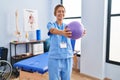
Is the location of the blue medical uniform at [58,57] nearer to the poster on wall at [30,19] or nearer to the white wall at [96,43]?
the white wall at [96,43]

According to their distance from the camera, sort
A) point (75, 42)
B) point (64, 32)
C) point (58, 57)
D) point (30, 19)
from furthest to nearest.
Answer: point (30, 19), point (75, 42), point (58, 57), point (64, 32)

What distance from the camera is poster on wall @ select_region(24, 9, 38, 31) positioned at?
12.6 ft

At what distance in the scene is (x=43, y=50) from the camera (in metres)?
3.99

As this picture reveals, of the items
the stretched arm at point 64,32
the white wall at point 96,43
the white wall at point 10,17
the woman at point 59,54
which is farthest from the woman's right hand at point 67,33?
the white wall at point 10,17

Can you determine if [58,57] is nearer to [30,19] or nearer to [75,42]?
[75,42]

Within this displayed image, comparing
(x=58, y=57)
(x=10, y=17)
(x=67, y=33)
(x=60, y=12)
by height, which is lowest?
(x=58, y=57)

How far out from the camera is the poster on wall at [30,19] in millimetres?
3826

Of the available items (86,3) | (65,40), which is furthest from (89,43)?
(65,40)

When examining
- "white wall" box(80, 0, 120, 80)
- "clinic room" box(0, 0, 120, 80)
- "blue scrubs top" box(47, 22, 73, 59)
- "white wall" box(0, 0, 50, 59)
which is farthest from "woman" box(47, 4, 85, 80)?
"white wall" box(0, 0, 50, 59)

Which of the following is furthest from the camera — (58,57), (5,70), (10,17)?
(10,17)

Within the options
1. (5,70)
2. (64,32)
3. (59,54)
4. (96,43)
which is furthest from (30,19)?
(64,32)

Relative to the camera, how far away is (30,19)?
3.95 meters

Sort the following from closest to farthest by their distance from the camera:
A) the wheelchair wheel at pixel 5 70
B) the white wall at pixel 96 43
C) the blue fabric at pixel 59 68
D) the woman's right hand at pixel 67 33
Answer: the woman's right hand at pixel 67 33
the blue fabric at pixel 59 68
the wheelchair wheel at pixel 5 70
the white wall at pixel 96 43

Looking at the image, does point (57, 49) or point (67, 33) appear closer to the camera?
point (67, 33)
